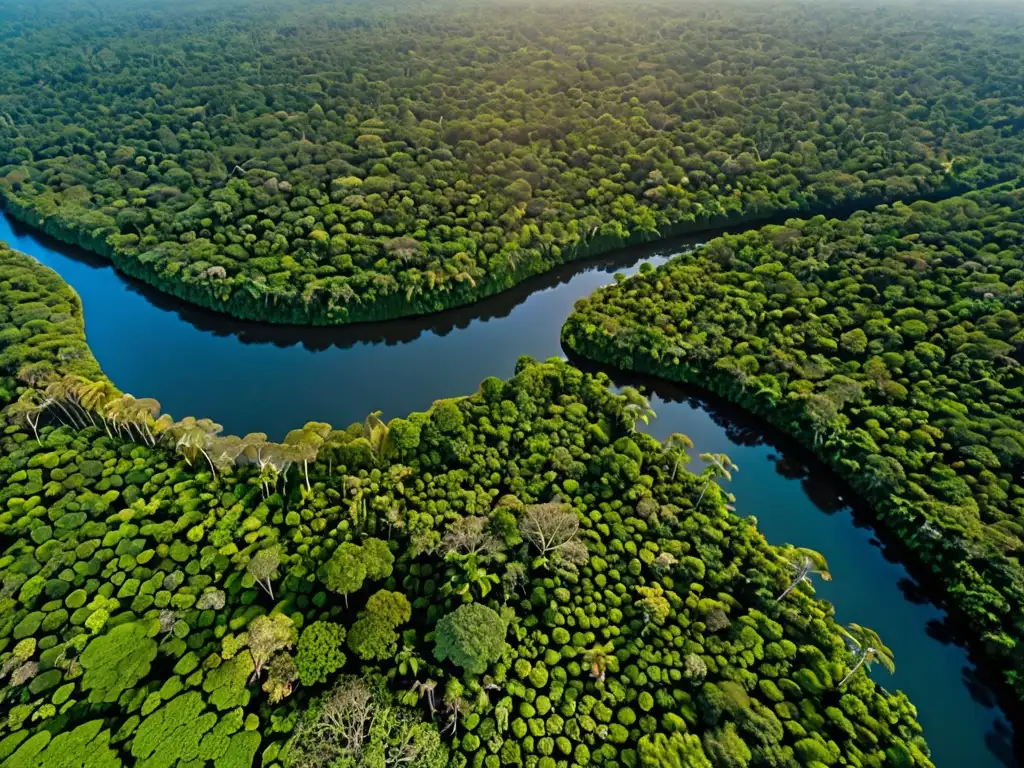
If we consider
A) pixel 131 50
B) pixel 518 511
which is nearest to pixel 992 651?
pixel 518 511

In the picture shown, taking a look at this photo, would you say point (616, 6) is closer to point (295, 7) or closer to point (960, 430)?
point (295, 7)

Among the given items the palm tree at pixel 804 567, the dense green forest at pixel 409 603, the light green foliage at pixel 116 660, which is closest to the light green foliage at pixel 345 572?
the dense green forest at pixel 409 603

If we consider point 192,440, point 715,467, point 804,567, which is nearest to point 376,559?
point 192,440

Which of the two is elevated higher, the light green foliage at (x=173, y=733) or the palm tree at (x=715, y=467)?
the light green foliage at (x=173, y=733)

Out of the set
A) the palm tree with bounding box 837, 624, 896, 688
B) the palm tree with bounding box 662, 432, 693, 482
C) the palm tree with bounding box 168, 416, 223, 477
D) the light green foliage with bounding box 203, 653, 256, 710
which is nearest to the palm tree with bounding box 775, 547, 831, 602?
the palm tree with bounding box 837, 624, 896, 688

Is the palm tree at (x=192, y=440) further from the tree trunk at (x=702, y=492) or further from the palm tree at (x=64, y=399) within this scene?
the tree trunk at (x=702, y=492)

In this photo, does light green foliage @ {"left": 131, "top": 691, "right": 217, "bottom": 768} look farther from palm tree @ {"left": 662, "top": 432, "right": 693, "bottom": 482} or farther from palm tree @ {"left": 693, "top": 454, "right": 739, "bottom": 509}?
palm tree @ {"left": 693, "top": 454, "right": 739, "bottom": 509}
